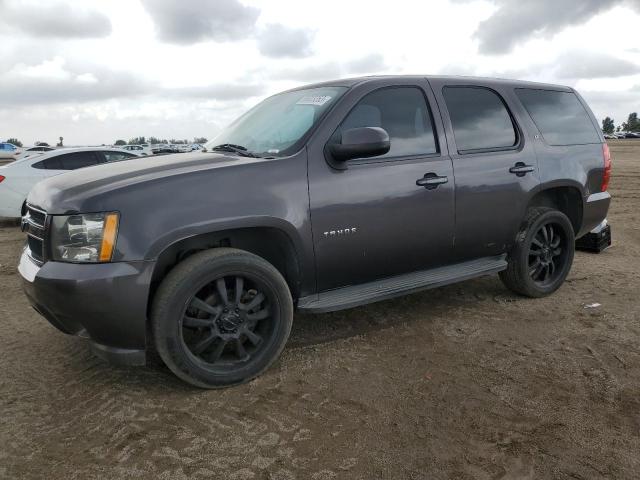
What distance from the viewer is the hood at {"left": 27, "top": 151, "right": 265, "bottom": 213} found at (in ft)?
9.32

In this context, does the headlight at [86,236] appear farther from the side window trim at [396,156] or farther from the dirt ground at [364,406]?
the side window trim at [396,156]

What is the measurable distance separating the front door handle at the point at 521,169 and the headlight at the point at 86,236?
3.11m

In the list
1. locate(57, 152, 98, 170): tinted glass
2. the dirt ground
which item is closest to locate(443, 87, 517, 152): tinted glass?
the dirt ground

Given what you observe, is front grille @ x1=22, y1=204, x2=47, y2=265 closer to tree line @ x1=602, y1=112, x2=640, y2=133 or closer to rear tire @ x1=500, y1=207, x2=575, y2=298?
rear tire @ x1=500, y1=207, x2=575, y2=298

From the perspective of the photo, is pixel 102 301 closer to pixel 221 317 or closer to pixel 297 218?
pixel 221 317

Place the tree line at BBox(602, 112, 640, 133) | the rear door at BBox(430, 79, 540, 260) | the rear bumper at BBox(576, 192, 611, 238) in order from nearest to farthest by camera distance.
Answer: the rear door at BBox(430, 79, 540, 260)
the rear bumper at BBox(576, 192, 611, 238)
the tree line at BBox(602, 112, 640, 133)

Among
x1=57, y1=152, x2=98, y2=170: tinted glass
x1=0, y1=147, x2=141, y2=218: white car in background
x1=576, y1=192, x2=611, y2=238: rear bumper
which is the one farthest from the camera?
x1=57, y1=152, x2=98, y2=170: tinted glass

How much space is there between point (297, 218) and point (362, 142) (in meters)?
0.62

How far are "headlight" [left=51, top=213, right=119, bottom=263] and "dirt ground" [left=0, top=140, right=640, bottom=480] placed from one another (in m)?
0.88

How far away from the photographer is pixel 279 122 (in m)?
3.82

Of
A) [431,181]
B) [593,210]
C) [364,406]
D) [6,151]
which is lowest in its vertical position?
[364,406]

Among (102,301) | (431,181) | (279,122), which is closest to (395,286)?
(431,181)

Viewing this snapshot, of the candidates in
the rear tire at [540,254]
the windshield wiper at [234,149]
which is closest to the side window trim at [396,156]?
the windshield wiper at [234,149]

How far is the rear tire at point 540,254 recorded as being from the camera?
4496mm
